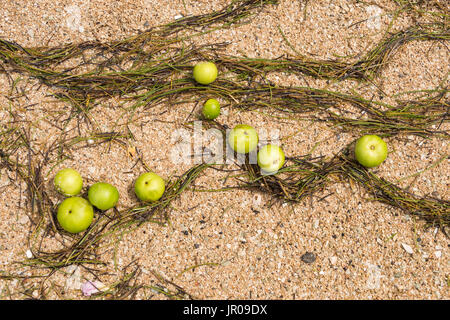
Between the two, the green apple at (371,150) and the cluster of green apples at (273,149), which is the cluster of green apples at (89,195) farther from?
the green apple at (371,150)

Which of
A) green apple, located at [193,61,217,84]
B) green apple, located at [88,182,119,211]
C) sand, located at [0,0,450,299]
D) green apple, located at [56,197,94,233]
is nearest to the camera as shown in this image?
green apple, located at [56,197,94,233]

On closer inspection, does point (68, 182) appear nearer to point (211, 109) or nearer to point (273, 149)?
point (211, 109)

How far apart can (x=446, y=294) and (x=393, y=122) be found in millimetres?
1850

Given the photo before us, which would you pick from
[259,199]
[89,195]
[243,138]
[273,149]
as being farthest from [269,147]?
[89,195]

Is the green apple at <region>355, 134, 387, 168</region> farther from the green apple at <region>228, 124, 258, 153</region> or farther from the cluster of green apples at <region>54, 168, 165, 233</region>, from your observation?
the cluster of green apples at <region>54, 168, 165, 233</region>

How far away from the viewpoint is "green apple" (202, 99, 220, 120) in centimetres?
349

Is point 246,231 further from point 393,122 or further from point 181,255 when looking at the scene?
point 393,122

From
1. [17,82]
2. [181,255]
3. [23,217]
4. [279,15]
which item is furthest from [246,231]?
[17,82]

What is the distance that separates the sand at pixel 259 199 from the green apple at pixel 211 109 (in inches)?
10.3

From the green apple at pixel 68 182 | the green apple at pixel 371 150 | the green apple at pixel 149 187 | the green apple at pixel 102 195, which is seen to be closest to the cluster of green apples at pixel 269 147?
the green apple at pixel 371 150

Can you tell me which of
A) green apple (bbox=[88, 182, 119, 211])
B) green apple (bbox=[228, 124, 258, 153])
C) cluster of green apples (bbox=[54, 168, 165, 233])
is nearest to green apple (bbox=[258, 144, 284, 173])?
green apple (bbox=[228, 124, 258, 153])

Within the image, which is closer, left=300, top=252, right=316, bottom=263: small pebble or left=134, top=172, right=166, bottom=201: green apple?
left=134, top=172, right=166, bottom=201: green apple

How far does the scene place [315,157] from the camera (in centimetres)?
372

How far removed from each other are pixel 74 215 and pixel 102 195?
307mm
